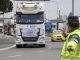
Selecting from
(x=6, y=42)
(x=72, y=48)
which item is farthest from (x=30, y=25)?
(x=72, y=48)

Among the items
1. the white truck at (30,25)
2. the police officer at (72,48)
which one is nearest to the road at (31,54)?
the white truck at (30,25)

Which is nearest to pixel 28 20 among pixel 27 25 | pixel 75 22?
pixel 27 25

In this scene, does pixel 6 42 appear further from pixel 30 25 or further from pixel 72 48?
pixel 72 48

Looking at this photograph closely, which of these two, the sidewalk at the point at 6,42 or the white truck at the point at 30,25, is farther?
the sidewalk at the point at 6,42

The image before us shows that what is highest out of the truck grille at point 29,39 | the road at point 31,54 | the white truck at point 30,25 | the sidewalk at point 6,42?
the white truck at point 30,25

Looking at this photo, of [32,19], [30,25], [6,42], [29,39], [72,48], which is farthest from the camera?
[6,42]

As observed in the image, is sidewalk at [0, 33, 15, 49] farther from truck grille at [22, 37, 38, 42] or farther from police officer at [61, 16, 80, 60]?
police officer at [61, 16, 80, 60]

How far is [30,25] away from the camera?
3209 cm

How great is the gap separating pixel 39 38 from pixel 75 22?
24461 millimetres

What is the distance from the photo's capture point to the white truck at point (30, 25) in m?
32.0

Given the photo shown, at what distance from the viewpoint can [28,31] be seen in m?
32.3

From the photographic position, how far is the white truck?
32.0 metres

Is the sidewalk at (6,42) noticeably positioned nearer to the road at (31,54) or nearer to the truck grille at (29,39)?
the truck grille at (29,39)

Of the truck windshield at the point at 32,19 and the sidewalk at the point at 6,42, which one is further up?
the truck windshield at the point at 32,19
